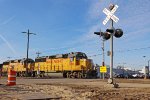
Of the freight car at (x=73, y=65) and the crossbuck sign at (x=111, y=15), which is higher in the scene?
the crossbuck sign at (x=111, y=15)

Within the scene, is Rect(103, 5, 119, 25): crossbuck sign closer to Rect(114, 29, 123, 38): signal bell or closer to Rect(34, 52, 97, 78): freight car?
Rect(114, 29, 123, 38): signal bell

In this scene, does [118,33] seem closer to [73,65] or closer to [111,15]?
[111,15]

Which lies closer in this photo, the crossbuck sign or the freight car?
the crossbuck sign

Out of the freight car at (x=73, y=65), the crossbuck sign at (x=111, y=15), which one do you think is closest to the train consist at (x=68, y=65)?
the freight car at (x=73, y=65)

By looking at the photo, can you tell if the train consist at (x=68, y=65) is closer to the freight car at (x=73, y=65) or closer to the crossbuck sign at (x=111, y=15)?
the freight car at (x=73, y=65)

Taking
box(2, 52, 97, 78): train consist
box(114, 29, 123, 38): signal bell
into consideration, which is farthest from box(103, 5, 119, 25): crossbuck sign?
box(2, 52, 97, 78): train consist

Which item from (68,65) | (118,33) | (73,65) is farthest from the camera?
(68,65)

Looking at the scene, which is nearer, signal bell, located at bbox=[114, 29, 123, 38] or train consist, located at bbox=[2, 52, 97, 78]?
signal bell, located at bbox=[114, 29, 123, 38]

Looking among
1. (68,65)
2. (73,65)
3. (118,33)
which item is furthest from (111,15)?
(68,65)

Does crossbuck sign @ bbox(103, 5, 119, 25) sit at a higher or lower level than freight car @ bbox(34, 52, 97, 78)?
higher

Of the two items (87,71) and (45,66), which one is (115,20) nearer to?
(87,71)

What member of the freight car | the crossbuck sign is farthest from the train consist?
the crossbuck sign

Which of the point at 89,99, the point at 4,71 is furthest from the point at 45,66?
the point at 89,99

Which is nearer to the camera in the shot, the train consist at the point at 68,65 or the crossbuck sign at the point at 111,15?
the crossbuck sign at the point at 111,15
